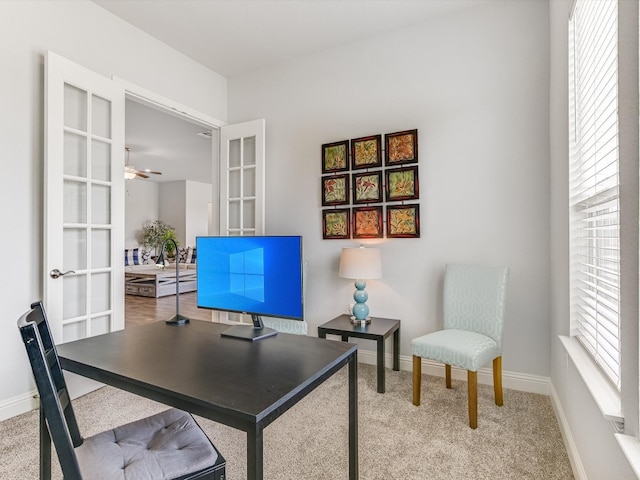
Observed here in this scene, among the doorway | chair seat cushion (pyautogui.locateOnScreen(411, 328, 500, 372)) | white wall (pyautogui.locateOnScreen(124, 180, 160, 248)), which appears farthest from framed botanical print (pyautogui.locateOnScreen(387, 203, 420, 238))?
white wall (pyautogui.locateOnScreen(124, 180, 160, 248))

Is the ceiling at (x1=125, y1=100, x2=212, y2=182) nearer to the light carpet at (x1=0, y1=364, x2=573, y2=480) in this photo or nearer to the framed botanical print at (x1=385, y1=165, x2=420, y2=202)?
the framed botanical print at (x1=385, y1=165, x2=420, y2=202)

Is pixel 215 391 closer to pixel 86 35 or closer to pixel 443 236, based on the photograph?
pixel 443 236

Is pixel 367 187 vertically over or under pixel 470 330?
over

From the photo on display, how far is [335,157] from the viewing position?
3348 millimetres

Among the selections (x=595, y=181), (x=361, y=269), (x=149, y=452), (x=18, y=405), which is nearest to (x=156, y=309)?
(x=18, y=405)

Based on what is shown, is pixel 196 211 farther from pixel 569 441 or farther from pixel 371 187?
pixel 569 441

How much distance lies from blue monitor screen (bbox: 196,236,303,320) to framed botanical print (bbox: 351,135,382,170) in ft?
6.03

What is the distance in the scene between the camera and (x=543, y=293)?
259 cm

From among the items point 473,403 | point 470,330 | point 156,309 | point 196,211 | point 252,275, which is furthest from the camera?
point 196,211

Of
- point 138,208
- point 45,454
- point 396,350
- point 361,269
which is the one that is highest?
point 138,208

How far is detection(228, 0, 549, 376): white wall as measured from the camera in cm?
263

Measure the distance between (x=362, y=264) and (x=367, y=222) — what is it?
489mm

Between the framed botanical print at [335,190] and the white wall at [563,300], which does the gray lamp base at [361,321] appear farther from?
the white wall at [563,300]

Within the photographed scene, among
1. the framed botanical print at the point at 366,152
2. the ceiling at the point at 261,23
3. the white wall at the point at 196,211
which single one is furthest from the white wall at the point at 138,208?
the framed botanical print at the point at 366,152
